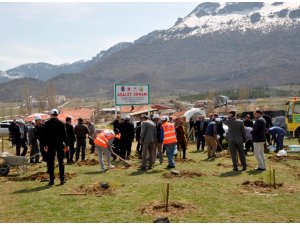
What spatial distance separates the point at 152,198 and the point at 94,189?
1.80 metres

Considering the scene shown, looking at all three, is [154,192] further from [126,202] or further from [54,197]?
[54,197]

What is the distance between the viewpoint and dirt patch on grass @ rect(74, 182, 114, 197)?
10.0 m

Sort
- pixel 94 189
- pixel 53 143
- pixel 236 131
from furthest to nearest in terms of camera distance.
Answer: pixel 236 131
pixel 53 143
pixel 94 189

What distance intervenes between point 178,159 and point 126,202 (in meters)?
7.92

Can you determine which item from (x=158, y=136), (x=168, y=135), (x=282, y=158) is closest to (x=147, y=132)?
(x=168, y=135)

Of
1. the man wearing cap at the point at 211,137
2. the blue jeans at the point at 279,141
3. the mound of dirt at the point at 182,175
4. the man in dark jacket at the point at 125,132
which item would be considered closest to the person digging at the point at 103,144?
the man in dark jacket at the point at 125,132

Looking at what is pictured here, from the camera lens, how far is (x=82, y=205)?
345 inches

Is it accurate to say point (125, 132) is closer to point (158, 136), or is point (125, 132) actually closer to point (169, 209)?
point (158, 136)

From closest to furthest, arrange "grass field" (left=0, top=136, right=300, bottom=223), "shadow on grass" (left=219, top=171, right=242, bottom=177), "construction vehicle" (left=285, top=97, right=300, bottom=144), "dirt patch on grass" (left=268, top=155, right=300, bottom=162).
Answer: "grass field" (left=0, top=136, right=300, bottom=223)
"shadow on grass" (left=219, top=171, right=242, bottom=177)
"dirt patch on grass" (left=268, top=155, right=300, bottom=162)
"construction vehicle" (left=285, top=97, right=300, bottom=144)

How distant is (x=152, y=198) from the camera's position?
9227 mm

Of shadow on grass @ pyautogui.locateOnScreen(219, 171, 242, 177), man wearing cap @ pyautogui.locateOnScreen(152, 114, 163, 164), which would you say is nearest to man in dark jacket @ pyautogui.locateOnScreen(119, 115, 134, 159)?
man wearing cap @ pyautogui.locateOnScreen(152, 114, 163, 164)

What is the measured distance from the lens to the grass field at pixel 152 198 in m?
7.83

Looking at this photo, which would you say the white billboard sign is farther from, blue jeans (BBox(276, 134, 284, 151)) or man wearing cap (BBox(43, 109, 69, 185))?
man wearing cap (BBox(43, 109, 69, 185))

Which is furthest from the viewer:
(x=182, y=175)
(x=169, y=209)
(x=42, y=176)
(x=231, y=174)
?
(x=231, y=174)
